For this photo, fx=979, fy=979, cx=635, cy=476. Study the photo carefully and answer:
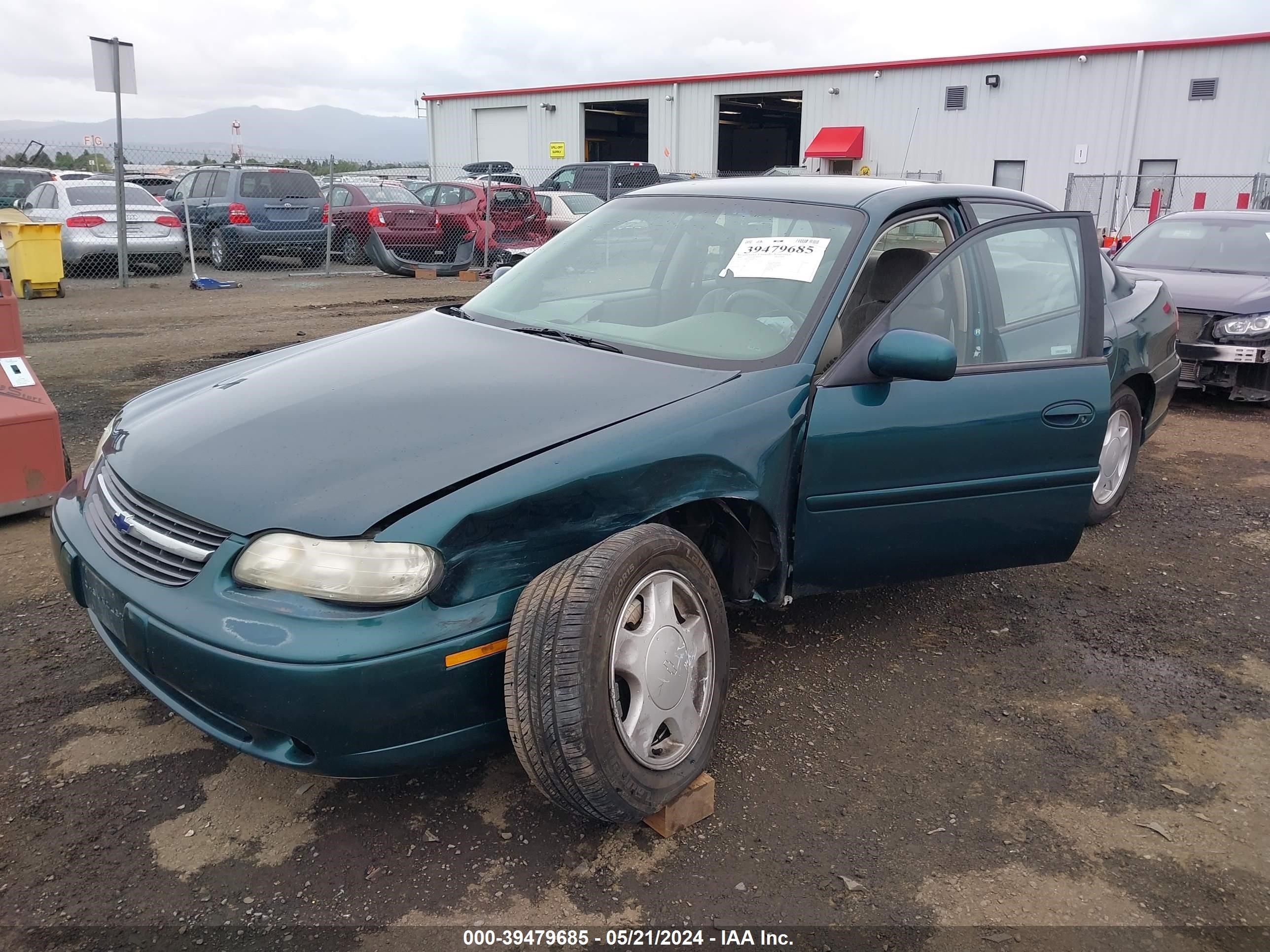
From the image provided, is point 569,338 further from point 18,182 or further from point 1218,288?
point 18,182

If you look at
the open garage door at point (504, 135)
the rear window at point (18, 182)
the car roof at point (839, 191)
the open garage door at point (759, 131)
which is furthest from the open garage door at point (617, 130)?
the car roof at point (839, 191)

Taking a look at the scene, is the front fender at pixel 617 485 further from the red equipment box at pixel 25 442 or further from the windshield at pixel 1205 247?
the windshield at pixel 1205 247

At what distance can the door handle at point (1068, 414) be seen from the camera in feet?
11.2

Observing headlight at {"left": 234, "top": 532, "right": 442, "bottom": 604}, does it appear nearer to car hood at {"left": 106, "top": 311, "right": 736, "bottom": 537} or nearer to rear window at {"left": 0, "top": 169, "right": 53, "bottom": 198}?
car hood at {"left": 106, "top": 311, "right": 736, "bottom": 537}

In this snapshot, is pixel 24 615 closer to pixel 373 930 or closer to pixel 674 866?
pixel 373 930

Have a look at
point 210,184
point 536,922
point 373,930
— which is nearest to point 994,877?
point 536,922

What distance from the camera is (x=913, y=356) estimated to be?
295 centimetres

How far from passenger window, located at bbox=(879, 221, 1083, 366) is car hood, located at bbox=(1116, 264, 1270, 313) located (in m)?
3.83

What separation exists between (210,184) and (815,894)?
1756 centimetres

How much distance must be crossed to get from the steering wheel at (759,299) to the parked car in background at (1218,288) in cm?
457

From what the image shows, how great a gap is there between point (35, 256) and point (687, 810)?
507 inches

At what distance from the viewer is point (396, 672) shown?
222 cm

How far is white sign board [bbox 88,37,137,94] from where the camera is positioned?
1244 cm

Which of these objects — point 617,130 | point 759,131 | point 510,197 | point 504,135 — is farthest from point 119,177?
point 759,131
